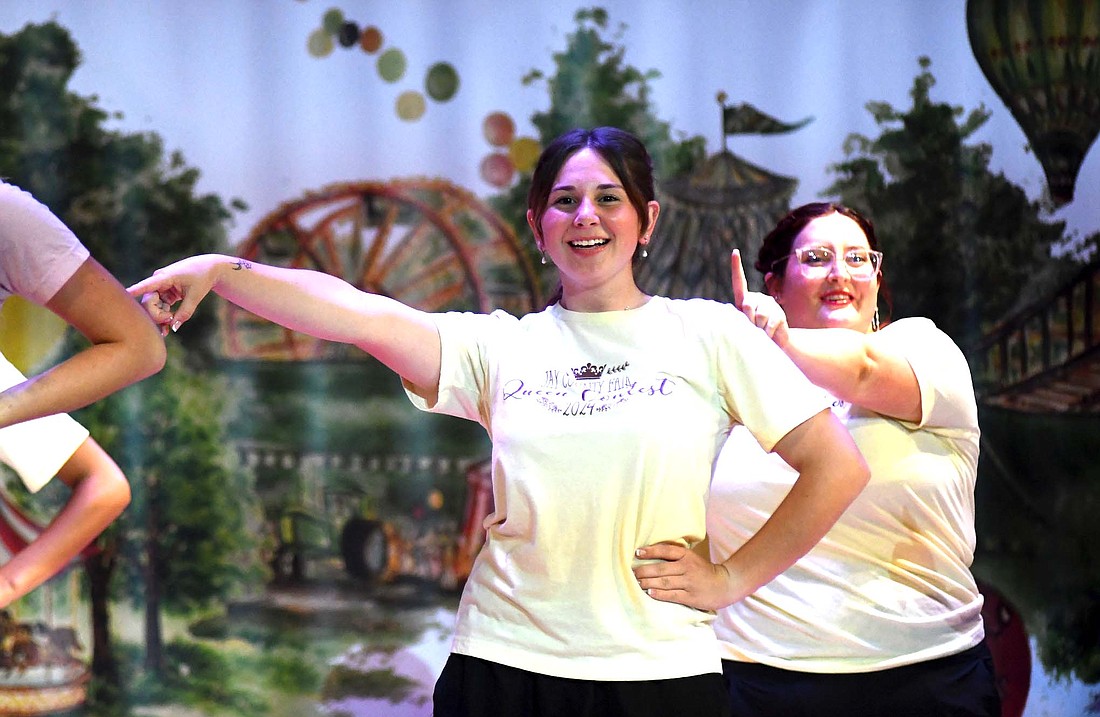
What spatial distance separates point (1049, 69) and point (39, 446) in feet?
10.6

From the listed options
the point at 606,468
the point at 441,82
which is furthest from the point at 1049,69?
the point at 606,468

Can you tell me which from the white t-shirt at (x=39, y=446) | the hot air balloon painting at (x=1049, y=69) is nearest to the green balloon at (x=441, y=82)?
the hot air balloon painting at (x=1049, y=69)

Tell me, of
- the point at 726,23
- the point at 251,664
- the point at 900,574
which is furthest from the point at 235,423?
the point at 900,574

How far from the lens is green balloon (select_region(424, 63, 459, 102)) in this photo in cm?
394

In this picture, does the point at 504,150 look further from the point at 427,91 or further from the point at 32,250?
the point at 32,250

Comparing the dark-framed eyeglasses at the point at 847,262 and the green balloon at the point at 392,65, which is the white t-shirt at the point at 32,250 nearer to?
the dark-framed eyeglasses at the point at 847,262

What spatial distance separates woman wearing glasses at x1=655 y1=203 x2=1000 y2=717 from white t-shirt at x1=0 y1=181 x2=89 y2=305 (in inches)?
43.4

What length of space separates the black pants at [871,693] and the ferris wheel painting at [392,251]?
205 cm

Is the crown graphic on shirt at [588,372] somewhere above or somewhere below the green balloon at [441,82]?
below

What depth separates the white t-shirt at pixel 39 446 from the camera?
7.95ft

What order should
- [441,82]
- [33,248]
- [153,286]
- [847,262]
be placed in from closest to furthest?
[33,248], [153,286], [847,262], [441,82]

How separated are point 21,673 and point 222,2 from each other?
2295 millimetres

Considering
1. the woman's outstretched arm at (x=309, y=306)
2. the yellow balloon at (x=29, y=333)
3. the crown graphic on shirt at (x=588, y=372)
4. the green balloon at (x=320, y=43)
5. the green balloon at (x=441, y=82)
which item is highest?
the green balloon at (x=320, y=43)

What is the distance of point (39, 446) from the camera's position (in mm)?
2516
